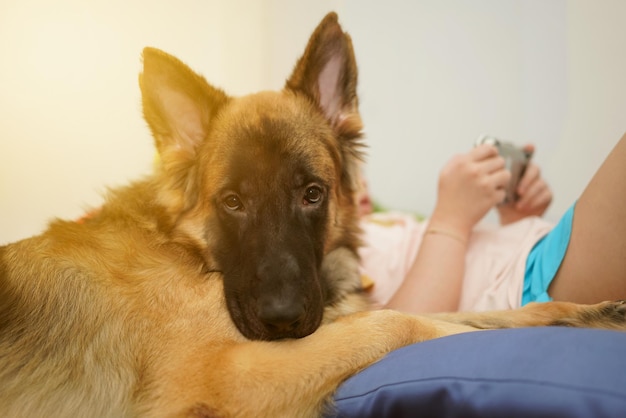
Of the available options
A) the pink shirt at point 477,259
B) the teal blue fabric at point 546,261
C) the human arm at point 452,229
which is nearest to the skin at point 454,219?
the human arm at point 452,229

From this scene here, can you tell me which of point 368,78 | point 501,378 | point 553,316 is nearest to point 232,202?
point 501,378

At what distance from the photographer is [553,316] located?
1.73 metres

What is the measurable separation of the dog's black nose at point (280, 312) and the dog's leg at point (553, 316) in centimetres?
67

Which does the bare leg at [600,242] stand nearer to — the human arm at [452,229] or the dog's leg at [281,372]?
the human arm at [452,229]

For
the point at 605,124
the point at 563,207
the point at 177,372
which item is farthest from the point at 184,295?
the point at 563,207

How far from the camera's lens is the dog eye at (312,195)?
5.80ft

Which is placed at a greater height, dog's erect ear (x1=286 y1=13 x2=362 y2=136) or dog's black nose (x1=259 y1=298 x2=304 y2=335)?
dog's erect ear (x1=286 y1=13 x2=362 y2=136)

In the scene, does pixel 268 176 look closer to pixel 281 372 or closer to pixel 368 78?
pixel 281 372

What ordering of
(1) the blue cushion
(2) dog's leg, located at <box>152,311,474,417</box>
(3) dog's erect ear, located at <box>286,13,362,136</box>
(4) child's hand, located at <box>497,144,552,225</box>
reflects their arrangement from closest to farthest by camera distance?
(1) the blue cushion < (2) dog's leg, located at <box>152,311,474,417</box> < (3) dog's erect ear, located at <box>286,13,362,136</box> < (4) child's hand, located at <box>497,144,552,225</box>

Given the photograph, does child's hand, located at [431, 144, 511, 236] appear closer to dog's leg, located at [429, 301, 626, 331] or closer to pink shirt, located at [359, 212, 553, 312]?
pink shirt, located at [359, 212, 553, 312]

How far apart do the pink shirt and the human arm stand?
0.11m

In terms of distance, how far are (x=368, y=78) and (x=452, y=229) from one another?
68.6 inches

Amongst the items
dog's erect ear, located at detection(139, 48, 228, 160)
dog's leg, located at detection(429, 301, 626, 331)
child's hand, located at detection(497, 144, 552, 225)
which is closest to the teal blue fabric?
dog's leg, located at detection(429, 301, 626, 331)

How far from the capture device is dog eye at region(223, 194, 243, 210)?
67.9 inches
